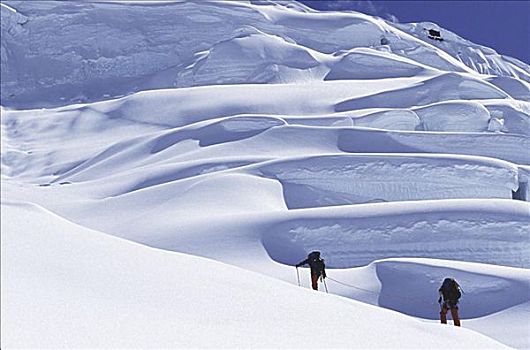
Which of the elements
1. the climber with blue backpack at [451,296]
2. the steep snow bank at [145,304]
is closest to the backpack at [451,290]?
the climber with blue backpack at [451,296]

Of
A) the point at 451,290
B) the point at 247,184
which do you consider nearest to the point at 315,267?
the point at 451,290

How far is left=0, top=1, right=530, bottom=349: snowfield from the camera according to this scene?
557 centimetres

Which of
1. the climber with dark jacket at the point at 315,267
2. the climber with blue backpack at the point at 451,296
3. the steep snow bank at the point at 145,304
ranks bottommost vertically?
the climber with dark jacket at the point at 315,267

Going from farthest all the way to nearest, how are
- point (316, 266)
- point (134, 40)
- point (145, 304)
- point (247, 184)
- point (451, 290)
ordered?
point (134, 40) → point (247, 184) → point (316, 266) → point (451, 290) → point (145, 304)

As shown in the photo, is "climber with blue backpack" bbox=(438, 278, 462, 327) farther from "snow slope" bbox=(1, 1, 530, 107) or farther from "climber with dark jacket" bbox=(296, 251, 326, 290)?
"snow slope" bbox=(1, 1, 530, 107)

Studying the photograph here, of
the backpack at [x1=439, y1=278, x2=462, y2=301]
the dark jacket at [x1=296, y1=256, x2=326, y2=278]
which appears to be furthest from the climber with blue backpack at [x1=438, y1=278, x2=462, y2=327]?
the dark jacket at [x1=296, y1=256, x2=326, y2=278]

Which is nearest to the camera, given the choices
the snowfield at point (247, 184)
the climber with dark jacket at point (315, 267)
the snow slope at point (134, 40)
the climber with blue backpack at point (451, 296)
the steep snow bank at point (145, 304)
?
the steep snow bank at point (145, 304)

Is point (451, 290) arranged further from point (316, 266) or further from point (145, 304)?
point (145, 304)

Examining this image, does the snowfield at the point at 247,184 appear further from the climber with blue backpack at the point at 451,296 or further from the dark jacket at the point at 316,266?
the dark jacket at the point at 316,266

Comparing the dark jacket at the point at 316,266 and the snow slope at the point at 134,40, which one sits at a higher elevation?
the dark jacket at the point at 316,266

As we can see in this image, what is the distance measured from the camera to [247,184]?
63.9 feet

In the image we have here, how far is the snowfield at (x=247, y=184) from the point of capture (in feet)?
18.3

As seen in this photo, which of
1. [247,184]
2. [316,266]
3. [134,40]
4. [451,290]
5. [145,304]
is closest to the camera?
[145,304]

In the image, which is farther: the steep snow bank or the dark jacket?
the dark jacket
